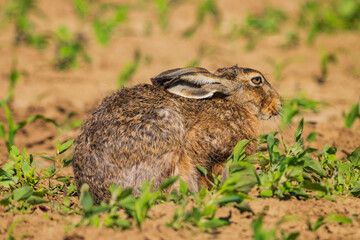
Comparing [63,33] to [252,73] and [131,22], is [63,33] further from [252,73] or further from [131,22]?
[252,73]

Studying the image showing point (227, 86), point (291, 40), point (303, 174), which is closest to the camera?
point (303, 174)

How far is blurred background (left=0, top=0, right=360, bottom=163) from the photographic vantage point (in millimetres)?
7285

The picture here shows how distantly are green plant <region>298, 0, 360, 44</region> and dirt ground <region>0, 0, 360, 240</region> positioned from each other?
0.72ft

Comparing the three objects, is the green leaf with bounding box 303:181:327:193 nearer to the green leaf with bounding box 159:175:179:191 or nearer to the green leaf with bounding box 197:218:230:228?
the green leaf with bounding box 197:218:230:228

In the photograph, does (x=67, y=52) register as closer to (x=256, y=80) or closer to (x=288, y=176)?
(x=256, y=80)

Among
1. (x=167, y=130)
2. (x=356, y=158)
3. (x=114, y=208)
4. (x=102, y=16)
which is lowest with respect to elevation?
(x=114, y=208)

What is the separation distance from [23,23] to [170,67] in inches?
120

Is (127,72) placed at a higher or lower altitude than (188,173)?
higher

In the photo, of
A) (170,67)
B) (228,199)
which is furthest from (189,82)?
(170,67)

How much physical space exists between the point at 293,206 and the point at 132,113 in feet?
5.17

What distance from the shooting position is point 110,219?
3.31m

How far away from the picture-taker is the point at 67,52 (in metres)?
8.71

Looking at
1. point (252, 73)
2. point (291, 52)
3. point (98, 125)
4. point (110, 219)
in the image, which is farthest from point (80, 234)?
point (291, 52)

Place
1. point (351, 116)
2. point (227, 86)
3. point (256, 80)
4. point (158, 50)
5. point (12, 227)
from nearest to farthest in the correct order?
point (12, 227), point (227, 86), point (256, 80), point (351, 116), point (158, 50)
